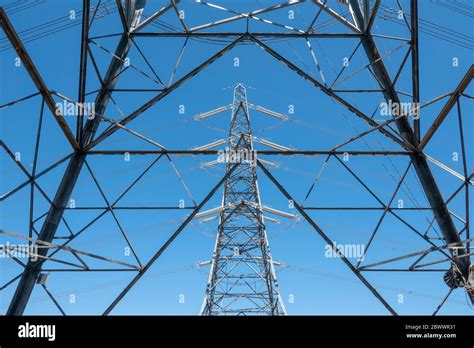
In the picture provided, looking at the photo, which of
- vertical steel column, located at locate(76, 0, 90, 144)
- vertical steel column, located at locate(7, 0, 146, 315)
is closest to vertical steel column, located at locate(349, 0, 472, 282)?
vertical steel column, located at locate(7, 0, 146, 315)

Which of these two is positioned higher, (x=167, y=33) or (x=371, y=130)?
(x=167, y=33)

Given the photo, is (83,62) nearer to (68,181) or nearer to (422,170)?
(68,181)

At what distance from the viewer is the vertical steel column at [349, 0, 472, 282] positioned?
37.5ft

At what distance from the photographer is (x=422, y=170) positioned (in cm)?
1181

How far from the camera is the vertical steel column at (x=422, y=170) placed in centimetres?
1144

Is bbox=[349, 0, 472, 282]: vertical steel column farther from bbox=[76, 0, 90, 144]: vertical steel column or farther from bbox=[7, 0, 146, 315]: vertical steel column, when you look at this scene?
bbox=[76, 0, 90, 144]: vertical steel column

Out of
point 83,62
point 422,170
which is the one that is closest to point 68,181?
point 83,62

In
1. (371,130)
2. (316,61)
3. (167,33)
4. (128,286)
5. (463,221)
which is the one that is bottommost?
(128,286)

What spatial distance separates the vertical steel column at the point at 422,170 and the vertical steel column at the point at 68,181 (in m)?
6.55

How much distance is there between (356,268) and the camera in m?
11.4
